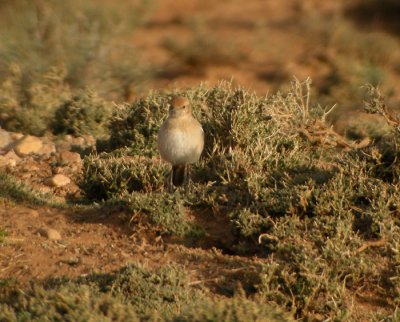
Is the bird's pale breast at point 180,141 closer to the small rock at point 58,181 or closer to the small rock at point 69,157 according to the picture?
the small rock at point 58,181

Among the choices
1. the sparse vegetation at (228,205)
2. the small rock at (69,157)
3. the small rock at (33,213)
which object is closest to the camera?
the sparse vegetation at (228,205)

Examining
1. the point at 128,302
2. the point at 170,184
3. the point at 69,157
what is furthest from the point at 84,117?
the point at 128,302

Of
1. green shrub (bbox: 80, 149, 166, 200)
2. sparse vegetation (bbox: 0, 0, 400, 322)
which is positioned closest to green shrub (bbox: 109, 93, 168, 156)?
Answer: sparse vegetation (bbox: 0, 0, 400, 322)

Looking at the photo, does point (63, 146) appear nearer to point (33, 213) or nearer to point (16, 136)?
point (16, 136)

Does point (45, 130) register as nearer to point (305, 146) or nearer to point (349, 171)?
point (305, 146)

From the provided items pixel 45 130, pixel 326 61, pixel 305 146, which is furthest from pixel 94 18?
pixel 305 146

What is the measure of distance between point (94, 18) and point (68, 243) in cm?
1320

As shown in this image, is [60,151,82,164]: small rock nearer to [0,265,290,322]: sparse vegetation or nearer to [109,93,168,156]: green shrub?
[109,93,168,156]: green shrub

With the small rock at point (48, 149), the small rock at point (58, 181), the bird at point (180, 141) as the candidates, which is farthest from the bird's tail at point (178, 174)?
the small rock at point (48, 149)

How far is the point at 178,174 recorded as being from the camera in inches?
360

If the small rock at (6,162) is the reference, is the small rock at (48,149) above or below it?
below

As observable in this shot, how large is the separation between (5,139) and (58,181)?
2.16m

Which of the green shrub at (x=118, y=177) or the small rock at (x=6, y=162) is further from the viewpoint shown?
the small rock at (x=6, y=162)

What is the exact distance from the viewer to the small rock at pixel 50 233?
7.62m
